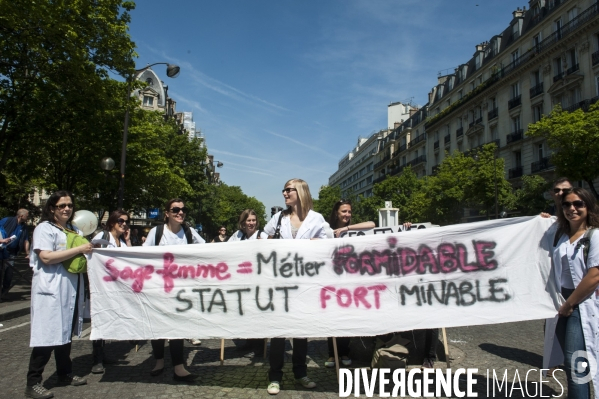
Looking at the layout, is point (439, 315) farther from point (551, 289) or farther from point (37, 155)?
point (37, 155)

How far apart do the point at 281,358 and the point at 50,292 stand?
2.23 meters

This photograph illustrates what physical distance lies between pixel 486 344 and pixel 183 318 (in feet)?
13.6

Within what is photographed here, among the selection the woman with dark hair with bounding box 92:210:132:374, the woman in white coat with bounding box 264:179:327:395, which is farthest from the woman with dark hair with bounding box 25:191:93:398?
the woman in white coat with bounding box 264:179:327:395

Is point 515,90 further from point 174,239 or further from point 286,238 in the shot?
point 174,239

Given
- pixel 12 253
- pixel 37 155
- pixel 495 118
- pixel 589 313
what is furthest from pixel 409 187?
pixel 589 313

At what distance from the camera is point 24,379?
4648 mm

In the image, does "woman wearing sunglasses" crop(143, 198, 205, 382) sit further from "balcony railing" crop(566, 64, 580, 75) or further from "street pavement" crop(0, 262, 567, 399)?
"balcony railing" crop(566, 64, 580, 75)

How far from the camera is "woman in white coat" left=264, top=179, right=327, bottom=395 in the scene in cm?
423

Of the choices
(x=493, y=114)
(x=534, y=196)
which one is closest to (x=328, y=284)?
(x=534, y=196)

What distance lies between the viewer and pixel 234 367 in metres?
5.14

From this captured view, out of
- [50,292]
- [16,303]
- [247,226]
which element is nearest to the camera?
[50,292]

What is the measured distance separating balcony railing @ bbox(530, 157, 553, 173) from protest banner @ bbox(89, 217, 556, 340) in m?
34.2

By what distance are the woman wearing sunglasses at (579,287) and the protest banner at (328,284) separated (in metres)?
0.70

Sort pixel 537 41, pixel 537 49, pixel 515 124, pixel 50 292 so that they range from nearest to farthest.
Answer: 1. pixel 50 292
2. pixel 537 49
3. pixel 537 41
4. pixel 515 124
